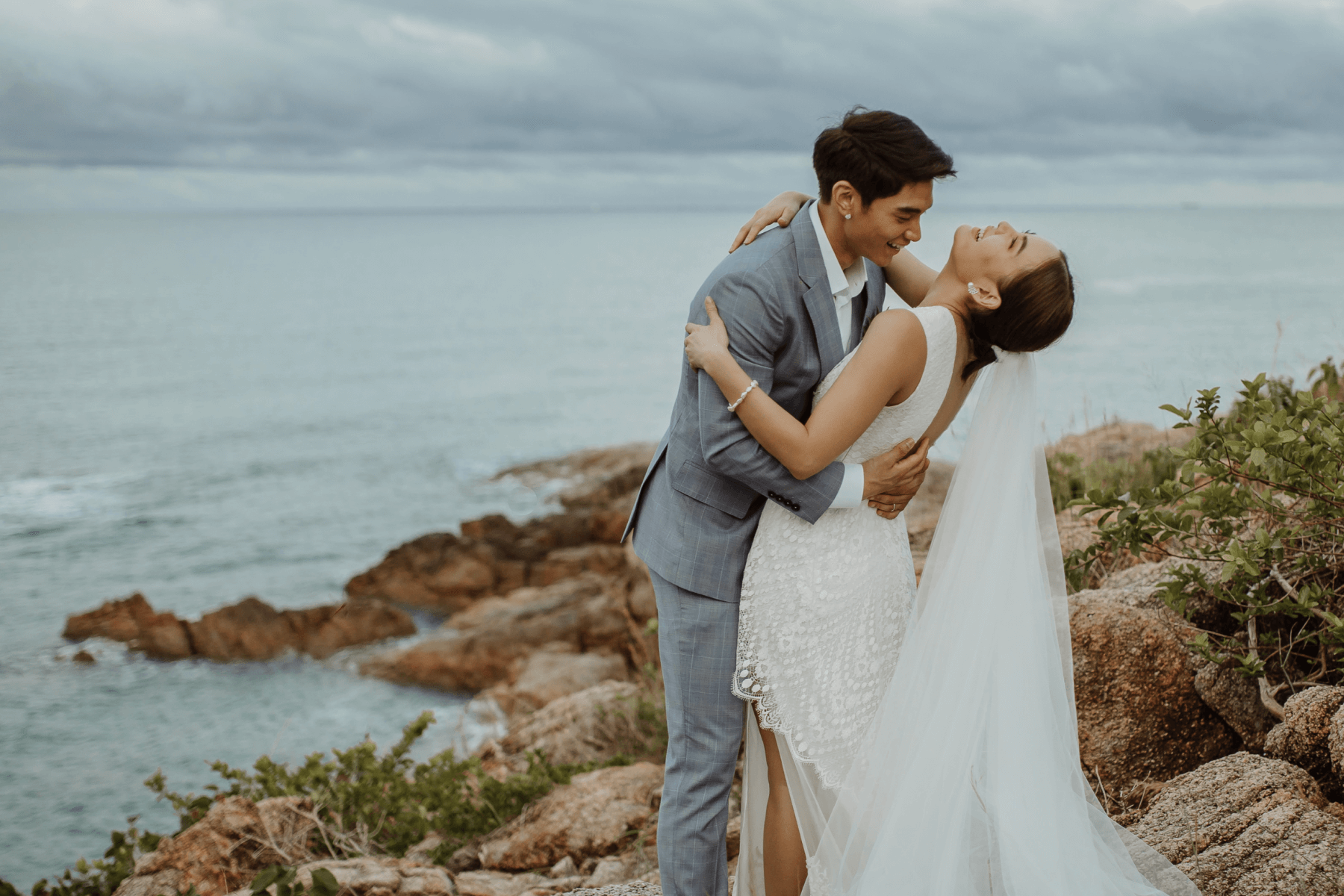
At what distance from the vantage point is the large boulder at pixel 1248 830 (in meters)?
2.54

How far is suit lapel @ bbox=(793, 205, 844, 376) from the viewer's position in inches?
107

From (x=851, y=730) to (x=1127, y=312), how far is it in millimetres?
42326

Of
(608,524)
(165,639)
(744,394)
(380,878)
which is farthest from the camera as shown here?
(608,524)

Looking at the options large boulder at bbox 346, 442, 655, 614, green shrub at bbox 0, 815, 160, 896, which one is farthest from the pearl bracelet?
large boulder at bbox 346, 442, 655, 614

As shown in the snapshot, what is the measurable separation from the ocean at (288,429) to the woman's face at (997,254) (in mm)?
332

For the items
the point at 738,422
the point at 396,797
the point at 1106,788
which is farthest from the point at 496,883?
the point at 738,422

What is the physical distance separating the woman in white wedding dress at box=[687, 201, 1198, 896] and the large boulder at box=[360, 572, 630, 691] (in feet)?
31.6

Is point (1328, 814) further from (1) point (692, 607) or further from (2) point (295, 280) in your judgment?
(2) point (295, 280)

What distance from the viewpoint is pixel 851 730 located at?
287 centimetres

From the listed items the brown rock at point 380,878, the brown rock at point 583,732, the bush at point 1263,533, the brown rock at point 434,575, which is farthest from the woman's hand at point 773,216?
the brown rock at point 434,575

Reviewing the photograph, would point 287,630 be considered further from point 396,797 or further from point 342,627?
point 396,797

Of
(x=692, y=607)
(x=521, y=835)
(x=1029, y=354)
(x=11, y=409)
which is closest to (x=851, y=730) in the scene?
(x=692, y=607)

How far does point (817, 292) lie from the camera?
2.71 m

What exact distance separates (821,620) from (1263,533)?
4.85 feet
